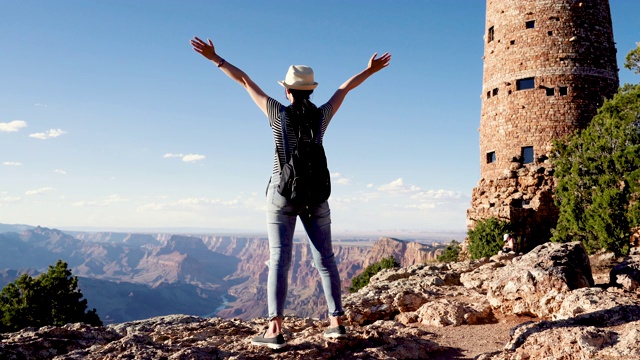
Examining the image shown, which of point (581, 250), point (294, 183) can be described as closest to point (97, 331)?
point (294, 183)

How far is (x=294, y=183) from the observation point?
420 centimetres

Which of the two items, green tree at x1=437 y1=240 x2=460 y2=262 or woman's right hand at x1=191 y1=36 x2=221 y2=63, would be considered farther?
green tree at x1=437 y1=240 x2=460 y2=262

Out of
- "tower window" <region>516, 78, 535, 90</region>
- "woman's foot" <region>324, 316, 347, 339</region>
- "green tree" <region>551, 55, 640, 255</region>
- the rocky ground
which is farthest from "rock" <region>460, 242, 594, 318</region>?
"tower window" <region>516, 78, 535, 90</region>

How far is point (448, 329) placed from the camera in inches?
269

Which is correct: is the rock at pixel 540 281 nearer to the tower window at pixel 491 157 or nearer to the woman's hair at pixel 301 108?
the woman's hair at pixel 301 108

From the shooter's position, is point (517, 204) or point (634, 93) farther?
point (517, 204)

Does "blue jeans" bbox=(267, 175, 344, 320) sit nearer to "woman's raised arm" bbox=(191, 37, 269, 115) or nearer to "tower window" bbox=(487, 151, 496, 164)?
"woman's raised arm" bbox=(191, 37, 269, 115)

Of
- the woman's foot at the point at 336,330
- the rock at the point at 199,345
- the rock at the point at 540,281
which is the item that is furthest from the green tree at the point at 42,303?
the woman's foot at the point at 336,330

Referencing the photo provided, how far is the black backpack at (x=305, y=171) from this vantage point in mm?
4211

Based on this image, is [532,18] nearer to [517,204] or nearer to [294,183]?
[517,204]

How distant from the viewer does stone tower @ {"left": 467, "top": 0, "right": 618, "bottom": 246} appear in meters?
23.6

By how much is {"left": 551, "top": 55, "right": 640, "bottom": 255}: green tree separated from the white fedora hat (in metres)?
15.1

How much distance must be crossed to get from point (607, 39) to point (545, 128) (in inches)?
246

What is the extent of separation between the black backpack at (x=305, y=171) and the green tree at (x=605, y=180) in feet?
49.5
